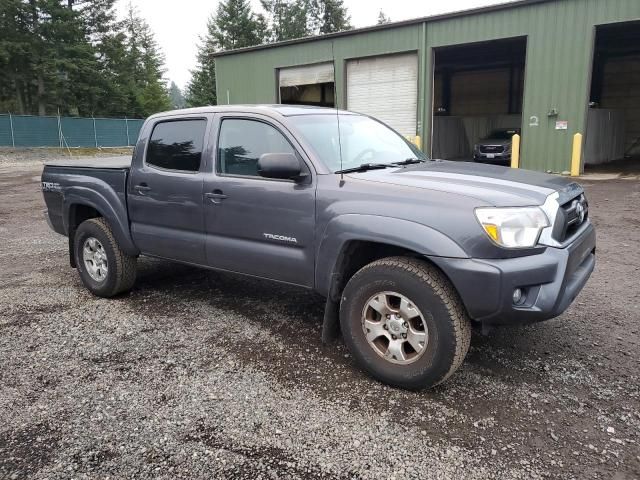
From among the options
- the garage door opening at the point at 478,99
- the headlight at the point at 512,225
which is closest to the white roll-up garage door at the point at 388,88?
the garage door opening at the point at 478,99

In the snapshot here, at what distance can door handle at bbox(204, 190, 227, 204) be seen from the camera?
3959 millimetres

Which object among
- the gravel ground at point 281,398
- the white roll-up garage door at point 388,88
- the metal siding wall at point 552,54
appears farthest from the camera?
the white roll-up garage door at point 388,88

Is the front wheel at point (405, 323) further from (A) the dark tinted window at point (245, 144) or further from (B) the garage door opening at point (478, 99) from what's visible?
(B) the garage door opening at point (478, 99)

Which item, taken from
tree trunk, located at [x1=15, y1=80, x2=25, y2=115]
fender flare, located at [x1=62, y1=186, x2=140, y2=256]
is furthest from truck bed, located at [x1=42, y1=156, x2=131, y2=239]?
tree trunk, located at [x1=15, y1=80, x2=25, y2=115]

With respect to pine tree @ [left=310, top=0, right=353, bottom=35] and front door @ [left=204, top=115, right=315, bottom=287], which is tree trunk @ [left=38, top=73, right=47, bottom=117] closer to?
pine tree @ [left=310, top=0, right=353, bottom=35]

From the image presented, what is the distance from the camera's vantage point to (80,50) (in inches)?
1631

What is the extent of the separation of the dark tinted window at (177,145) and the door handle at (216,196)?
1.10 ft

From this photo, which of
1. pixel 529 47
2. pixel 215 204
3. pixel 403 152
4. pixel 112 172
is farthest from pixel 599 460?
pixel 529 47

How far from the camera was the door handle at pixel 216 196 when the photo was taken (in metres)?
3.96

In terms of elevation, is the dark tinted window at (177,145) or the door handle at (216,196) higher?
the dark tinted window at (177,145)

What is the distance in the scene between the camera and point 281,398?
122 inches

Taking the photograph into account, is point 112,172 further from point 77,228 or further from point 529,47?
point 529,47

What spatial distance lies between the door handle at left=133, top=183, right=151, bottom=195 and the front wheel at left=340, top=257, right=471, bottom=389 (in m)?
2.30

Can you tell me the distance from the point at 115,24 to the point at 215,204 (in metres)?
50.5
